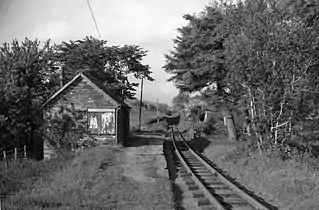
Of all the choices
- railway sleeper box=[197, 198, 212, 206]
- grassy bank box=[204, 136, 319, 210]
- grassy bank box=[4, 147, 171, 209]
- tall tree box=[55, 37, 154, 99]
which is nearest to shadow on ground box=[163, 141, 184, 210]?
grassy bank box=[4, 147, 171, 209]

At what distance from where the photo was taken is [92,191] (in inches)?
489

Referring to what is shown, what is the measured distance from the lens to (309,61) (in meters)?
16.8

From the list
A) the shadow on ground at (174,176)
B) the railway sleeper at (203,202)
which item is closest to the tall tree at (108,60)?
the shadow on ground at (174,176)

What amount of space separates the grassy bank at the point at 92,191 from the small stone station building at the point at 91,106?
642 centimetres

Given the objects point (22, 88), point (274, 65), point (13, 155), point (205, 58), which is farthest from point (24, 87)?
point (274, 65)

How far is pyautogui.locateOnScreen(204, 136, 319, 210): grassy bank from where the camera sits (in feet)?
35.2

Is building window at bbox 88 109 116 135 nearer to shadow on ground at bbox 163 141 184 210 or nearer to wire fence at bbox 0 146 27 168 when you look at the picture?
shadow on ground at bbox 163 141 184 210

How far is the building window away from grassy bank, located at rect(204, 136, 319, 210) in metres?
8.45

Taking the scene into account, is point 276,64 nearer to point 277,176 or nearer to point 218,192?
point 277,176

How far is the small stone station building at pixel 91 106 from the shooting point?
24.6 meters

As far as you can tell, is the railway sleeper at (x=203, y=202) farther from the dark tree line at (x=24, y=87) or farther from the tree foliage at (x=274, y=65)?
the dark tree line at (x=24, y=87)

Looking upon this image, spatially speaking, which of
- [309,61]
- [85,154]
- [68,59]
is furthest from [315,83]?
[68,59]

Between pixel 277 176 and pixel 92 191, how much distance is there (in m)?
6.96

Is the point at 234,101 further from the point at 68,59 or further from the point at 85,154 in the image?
the point at 68,59
